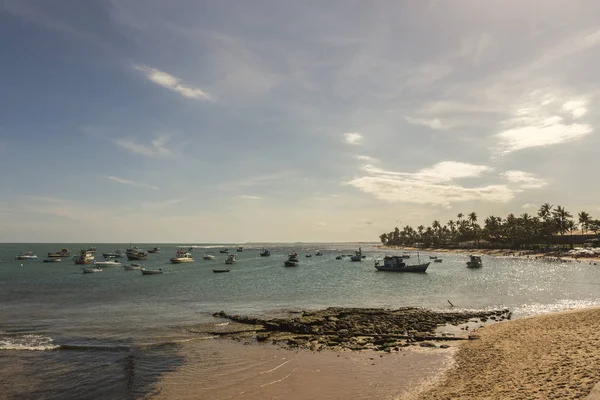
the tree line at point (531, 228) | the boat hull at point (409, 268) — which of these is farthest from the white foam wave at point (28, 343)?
the tree line at point (531, 228)

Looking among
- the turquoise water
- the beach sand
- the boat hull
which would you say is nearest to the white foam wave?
the turquoise water

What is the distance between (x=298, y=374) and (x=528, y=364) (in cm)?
1254

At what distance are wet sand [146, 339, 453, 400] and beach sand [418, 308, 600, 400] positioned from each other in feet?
5.78

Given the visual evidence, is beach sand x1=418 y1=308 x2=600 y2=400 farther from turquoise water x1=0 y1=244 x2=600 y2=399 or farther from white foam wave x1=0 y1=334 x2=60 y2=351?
white foam wave x1=0 y1=334 x2=60 y2=351

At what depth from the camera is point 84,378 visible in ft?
69.5

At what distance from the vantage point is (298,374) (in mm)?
20969

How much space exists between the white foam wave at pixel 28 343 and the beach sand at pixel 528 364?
27.8m

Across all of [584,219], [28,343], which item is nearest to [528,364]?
[28,343]

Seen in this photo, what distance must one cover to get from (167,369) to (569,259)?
130 metres

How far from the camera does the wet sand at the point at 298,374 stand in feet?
A: 60.5

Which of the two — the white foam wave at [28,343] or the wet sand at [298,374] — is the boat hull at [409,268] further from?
the white foam wave at [28,343]

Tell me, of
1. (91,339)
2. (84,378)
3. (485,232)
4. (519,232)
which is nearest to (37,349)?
(91,339)

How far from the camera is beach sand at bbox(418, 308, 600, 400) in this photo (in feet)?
49.4

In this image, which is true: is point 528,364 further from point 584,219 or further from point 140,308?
point 584,219
